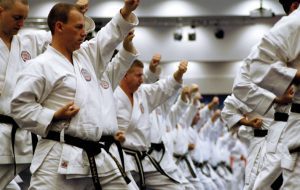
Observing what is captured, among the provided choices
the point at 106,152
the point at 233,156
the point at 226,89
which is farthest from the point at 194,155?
the point at 106,152

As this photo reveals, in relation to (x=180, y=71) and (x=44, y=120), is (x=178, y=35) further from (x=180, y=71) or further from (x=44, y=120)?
(x=44, y=120)

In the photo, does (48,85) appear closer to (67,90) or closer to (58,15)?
(67,90)

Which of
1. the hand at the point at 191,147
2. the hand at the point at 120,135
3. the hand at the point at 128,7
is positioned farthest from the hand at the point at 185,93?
the hand at the point at 128,7

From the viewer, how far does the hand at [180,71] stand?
7095 millimetres

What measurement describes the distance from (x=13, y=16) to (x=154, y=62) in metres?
2.46

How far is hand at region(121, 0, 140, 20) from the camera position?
4.75 m

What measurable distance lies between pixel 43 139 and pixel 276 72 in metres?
1.80

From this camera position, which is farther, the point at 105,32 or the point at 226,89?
the point at 226,89

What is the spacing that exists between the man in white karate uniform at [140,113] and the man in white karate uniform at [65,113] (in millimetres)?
1902

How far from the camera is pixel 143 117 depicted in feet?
23.0

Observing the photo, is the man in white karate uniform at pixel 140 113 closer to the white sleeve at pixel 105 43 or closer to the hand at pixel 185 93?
the white sleeve at pixel 105 43

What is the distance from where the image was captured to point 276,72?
3.98m

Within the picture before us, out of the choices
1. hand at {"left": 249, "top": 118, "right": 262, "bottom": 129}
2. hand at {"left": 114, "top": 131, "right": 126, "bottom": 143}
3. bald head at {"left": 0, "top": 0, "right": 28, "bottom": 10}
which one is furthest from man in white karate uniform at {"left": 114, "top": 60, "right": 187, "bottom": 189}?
bald head at {"left": 0, "top": 0, "right": 28, "bottom": 10}

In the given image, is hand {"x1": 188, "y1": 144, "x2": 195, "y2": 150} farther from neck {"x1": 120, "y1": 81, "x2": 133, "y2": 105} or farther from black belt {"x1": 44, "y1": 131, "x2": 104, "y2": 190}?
black belt {"x1": 44, "y1": 131, "x2": 104, "y2": 190}
